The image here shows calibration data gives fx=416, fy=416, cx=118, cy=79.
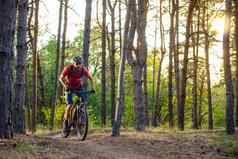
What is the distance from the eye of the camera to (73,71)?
35.0 feet

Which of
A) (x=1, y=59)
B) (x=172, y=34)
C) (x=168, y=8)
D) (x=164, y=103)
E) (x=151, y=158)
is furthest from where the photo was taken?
(x=164, y=103)

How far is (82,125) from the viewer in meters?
10.8

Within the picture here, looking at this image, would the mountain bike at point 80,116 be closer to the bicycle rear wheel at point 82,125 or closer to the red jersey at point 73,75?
the bicycle rear wheel at point 82,125

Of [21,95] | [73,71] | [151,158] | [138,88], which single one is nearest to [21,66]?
[21,95]

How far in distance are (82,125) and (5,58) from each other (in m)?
3.92

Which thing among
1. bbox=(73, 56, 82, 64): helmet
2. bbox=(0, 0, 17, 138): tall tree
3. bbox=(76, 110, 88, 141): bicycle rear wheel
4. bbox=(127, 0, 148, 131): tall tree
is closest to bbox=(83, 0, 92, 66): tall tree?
bbox=(127, 0, 148, 131): tall tree

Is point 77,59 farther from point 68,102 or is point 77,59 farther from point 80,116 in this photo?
point 80,116

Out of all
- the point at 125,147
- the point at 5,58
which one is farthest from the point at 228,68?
the point at 5,58

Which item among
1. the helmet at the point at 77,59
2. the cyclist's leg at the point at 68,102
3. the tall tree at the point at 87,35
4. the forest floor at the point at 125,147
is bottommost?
the forest floor at the point at 125,147

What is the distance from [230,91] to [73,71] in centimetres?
560

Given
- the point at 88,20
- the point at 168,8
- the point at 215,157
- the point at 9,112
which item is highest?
the point at 168,8

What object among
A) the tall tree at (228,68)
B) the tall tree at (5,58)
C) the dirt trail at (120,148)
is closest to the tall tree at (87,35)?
the dirt trail at (120,148)

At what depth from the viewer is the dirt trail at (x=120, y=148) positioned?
7.27 meters

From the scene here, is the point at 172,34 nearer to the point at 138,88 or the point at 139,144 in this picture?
the point at 138,88
